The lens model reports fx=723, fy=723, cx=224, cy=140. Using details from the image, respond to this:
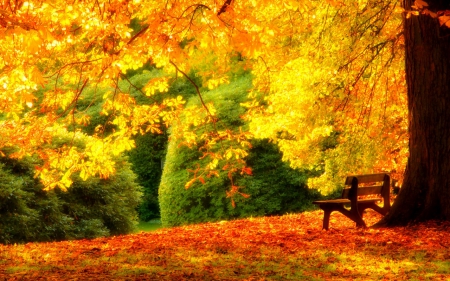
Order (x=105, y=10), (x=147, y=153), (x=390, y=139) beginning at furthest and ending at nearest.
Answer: (x=147, y=153) → (x=390, y=139) → (x=105, y=10)

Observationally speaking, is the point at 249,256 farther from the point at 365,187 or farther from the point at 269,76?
the point at 269,76

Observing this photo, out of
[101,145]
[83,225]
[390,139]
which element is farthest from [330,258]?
[83,225]

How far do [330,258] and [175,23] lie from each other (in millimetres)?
3258

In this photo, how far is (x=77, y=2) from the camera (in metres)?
8.56

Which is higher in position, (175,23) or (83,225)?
(175,23)

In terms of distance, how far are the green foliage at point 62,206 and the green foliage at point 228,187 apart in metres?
A: 1.80

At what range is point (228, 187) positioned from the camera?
16.0m

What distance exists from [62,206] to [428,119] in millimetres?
6878

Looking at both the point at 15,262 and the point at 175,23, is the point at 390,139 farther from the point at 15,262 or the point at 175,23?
the point at 15,262

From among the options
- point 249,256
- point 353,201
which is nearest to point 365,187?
point 353,201

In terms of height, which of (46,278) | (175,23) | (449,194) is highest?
(175,23)

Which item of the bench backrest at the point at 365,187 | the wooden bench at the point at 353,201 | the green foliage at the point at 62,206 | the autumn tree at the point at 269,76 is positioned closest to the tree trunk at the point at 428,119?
the autumn tree at the point at 269,76

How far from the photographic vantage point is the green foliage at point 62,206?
1218 centimetres

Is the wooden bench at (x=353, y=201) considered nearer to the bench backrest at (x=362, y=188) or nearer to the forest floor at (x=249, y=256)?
the bench backrest at (x=362, y=188)
